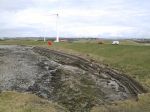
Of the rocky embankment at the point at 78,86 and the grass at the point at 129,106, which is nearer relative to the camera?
the grass at the point at 129,106

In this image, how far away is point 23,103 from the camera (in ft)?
75.9

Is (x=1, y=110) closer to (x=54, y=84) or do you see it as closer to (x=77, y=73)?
(x=54, y=84)

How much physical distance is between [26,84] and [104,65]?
14617mm

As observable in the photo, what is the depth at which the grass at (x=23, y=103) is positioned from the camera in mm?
21438

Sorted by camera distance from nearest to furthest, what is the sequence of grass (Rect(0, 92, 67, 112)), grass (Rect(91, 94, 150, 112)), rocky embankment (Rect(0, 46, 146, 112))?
grass (Rect(0, 92, 67, 112))
grass (Rect(91, 94, 150, 112))
rocky embankment (Rect(0, 46, 146, 112))

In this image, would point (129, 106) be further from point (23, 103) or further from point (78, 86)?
point (78, 86)

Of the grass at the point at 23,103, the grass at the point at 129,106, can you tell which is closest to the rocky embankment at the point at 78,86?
the grass at the point at 129,106

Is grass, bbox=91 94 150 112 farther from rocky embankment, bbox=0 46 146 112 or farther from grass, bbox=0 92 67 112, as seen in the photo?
grass, bbox=0 92 67 112

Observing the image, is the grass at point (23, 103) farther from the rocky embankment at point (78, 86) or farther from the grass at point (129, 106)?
the grass at point (129, 106)

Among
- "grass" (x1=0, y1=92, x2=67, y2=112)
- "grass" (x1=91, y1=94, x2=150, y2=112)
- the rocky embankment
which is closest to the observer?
"grass" (x1=0, y1=92, x2=67, y2=112)

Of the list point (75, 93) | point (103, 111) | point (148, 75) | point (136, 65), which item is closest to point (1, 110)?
point (103, 111)

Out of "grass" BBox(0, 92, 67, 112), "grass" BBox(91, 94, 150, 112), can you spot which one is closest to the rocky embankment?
"grass" BBox(91, 94, 150, 112)

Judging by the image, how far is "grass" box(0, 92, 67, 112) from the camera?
21.4 metres

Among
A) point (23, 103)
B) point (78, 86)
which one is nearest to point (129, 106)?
point (23, 103)
